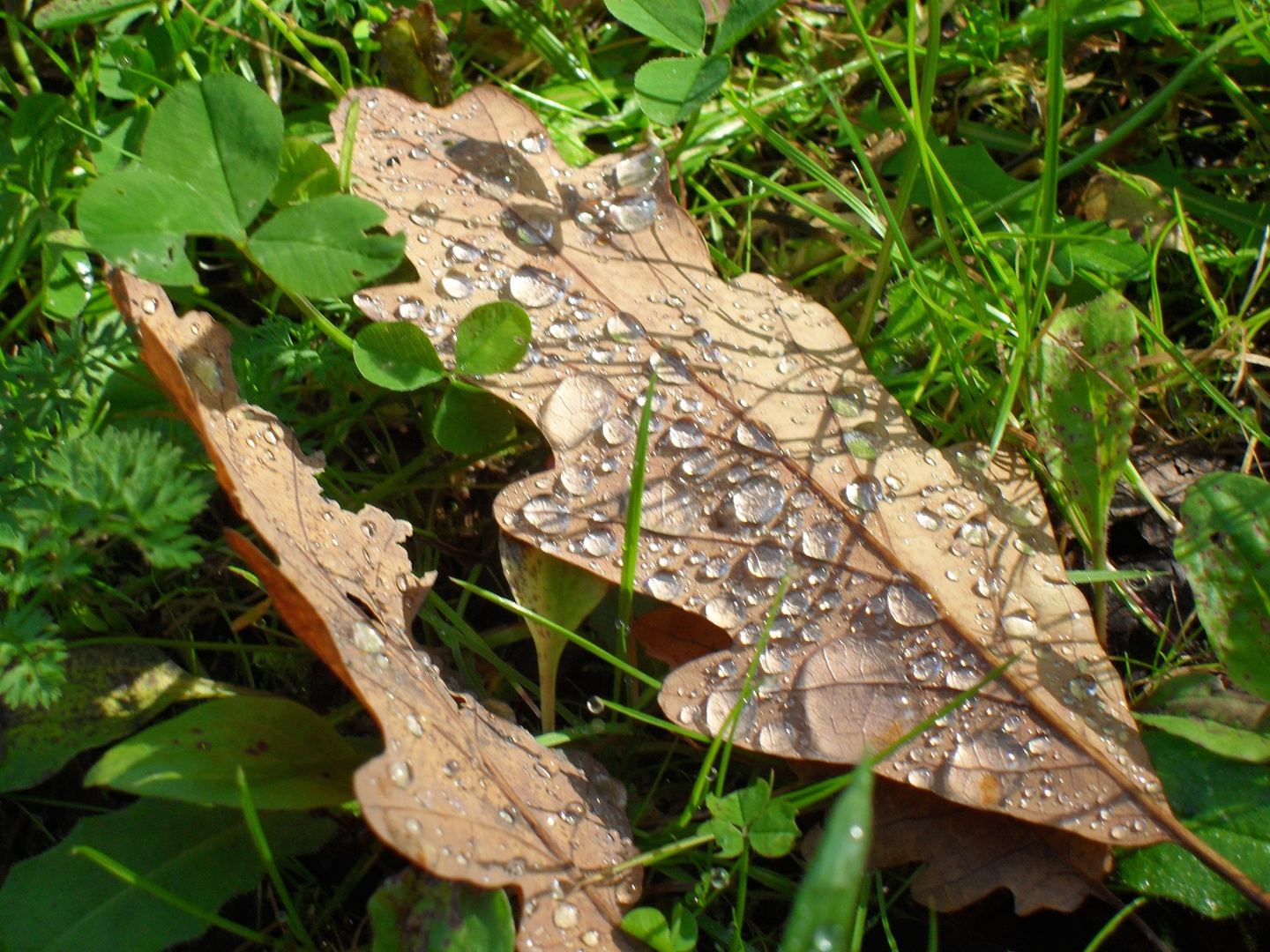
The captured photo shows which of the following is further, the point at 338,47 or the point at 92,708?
the point at 338,47

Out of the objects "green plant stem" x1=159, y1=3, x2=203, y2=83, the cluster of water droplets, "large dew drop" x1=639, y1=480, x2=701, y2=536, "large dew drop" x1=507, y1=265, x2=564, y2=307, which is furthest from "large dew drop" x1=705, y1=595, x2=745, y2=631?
"green plant stem" x1=159, y1=3, x2=203, y2=83

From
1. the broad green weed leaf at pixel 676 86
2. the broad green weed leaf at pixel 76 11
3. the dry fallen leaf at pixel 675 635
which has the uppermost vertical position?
the broad green weed leaf at pixel 676 86

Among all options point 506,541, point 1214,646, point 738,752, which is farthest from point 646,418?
point 1214,646

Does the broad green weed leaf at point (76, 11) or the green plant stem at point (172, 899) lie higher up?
the broad green weed leaf at point (76, 11)

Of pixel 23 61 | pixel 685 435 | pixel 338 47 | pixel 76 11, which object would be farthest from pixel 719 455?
pixel 23 61

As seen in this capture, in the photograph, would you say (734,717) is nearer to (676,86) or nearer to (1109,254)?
(676,86)

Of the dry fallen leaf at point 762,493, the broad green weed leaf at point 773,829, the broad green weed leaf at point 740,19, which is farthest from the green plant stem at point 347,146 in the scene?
the broad green weed leaf at point 773,829

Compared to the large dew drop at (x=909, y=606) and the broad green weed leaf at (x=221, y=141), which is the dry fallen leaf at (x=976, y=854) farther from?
the broad green weed leaf at (x=221, y=141)
